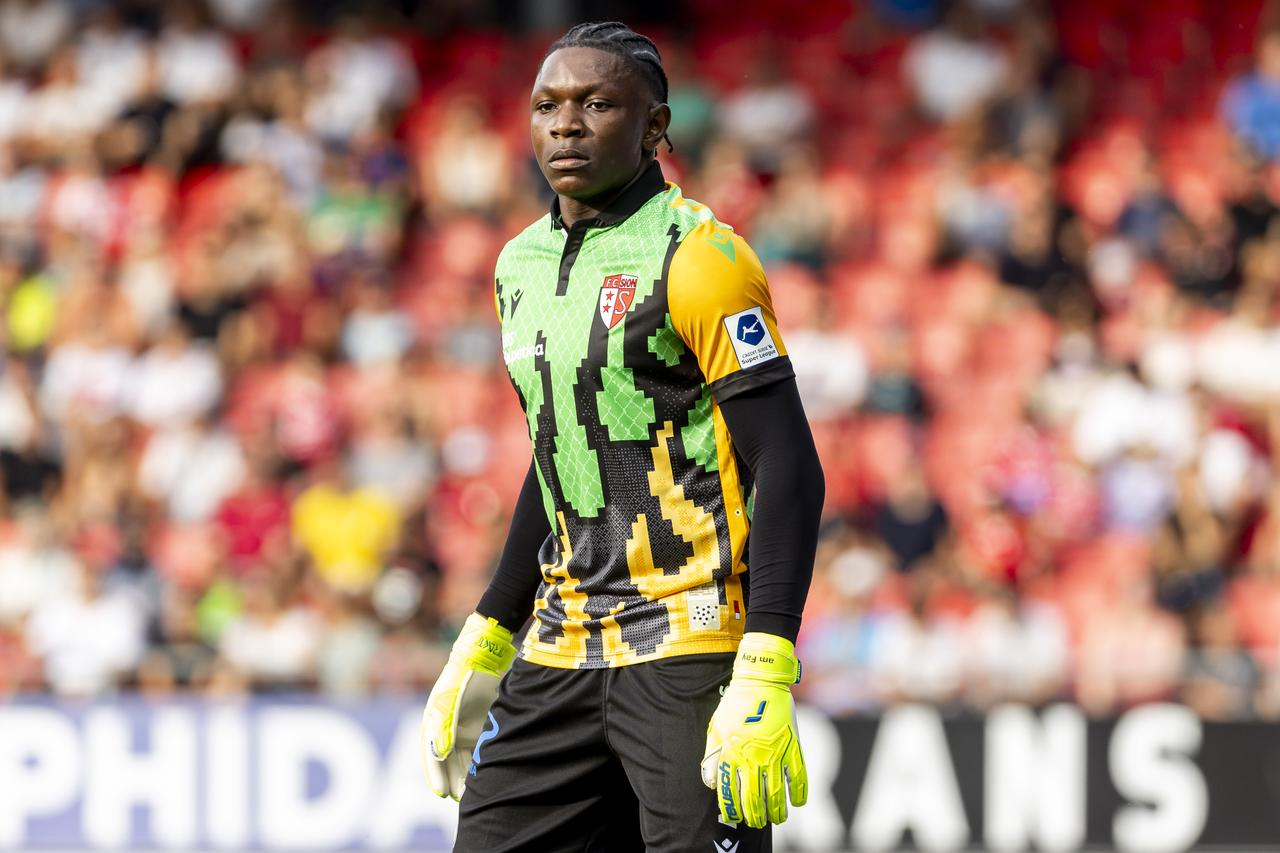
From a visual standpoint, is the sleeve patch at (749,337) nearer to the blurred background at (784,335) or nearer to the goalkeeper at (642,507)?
the goalkeeper at (642,507)

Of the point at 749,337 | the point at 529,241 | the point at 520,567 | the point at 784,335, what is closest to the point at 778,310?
the point at 784,335

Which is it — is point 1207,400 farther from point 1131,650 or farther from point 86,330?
point 86,330

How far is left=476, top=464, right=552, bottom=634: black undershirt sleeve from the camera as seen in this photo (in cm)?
389

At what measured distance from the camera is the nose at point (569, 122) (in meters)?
3.48

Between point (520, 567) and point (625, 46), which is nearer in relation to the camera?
point (625, 46)

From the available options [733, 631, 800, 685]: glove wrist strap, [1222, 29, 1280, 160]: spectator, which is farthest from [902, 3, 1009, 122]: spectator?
[733, 631, 800, 685]: glove wrist strap

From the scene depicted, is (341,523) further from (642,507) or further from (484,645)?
(642,507)

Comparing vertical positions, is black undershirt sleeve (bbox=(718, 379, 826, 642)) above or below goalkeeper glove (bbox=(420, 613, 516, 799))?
above

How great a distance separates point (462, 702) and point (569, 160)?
3.71 ft

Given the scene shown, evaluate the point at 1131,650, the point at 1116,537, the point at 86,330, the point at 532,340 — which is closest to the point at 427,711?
the point at 532,340

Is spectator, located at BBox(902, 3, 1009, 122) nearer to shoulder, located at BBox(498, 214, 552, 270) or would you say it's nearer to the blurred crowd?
the blurred crowd

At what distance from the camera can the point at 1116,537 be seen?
10.1 metres

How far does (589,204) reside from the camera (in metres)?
3.60

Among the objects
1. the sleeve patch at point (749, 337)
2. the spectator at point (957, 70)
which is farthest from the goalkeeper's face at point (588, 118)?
the spectator at point (957, 70)
